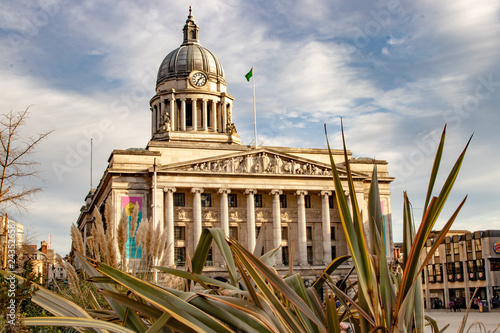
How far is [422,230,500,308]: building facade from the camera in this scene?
7044 cm

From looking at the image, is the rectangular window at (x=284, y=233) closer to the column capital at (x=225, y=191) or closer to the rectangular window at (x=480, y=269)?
the column capital at (x=225, y=191)

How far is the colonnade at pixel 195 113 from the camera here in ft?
237

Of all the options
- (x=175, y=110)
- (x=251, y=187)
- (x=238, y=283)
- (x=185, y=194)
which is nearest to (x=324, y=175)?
(x=251, y=187)

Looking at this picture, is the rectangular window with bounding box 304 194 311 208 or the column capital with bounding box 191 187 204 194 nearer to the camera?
the column capital with bounding box 191 187 204 194

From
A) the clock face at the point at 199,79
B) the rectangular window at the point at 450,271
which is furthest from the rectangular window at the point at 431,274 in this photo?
the clock face at the point at 199,79

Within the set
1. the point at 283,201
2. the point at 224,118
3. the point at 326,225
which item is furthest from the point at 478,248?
the point at 224,118

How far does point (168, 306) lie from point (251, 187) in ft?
169

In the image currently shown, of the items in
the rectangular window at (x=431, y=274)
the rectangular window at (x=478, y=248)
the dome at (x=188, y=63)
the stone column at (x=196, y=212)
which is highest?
the dome at (x=188, y=63)

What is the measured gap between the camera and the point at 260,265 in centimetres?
484

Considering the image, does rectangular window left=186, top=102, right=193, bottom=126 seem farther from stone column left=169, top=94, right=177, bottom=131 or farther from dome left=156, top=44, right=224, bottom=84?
dome left=156, top=44, right=224, bottom=84

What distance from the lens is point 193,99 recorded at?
73.1 meters

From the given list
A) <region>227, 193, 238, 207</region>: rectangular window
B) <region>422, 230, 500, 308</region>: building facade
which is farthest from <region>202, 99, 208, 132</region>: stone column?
<region>422, 230, 500, 308</region>: building facade

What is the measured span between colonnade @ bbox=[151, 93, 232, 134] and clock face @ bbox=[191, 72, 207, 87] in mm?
1939

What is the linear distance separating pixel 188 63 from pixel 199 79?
9.21 feet
